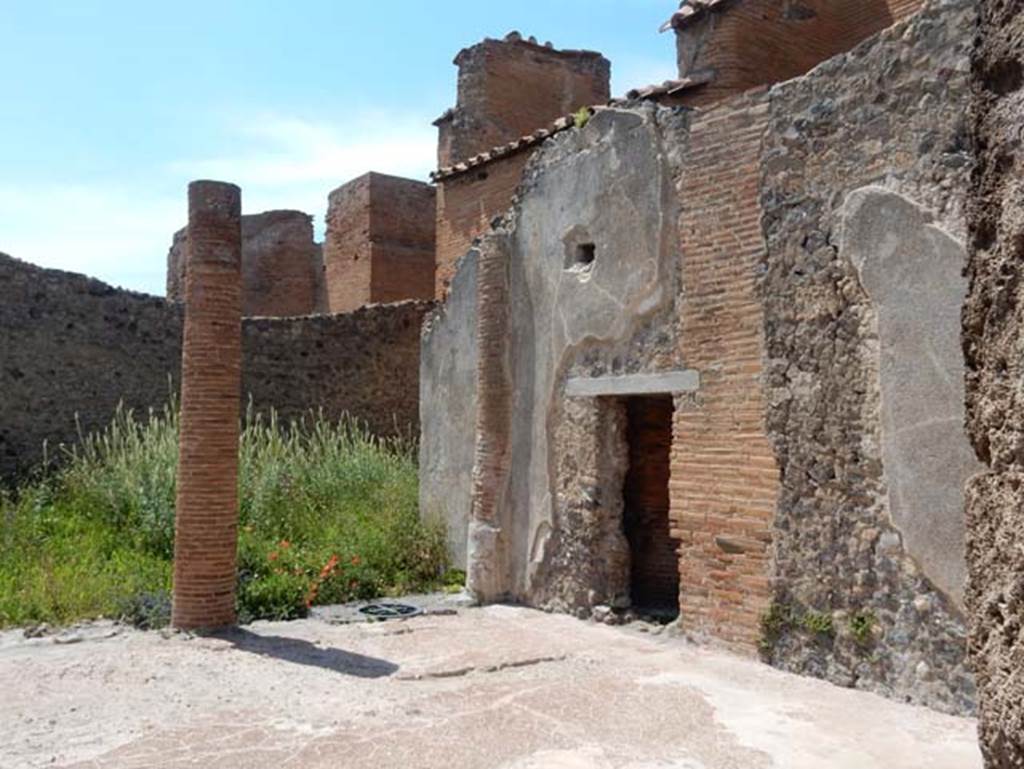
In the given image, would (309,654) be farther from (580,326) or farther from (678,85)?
(678,85)

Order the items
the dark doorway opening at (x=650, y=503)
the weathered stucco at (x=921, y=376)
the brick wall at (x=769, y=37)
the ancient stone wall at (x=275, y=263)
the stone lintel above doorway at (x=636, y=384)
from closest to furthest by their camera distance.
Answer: the weathered stucco at (x=921, y=376) → the stone lintel above doorway at (x=636, y=384) → the dark doorway opening at (x=650, y=503) → the brick wall at (x=769, y=37) → the ancient stone wall at (x=275, y=263)

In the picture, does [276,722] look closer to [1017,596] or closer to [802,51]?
[1017,596]

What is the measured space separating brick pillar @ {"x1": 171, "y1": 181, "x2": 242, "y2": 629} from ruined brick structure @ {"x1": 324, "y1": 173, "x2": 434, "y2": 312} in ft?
30.7

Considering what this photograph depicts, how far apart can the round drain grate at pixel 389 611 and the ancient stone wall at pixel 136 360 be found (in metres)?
5.87

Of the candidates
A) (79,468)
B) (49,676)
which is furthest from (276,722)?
(79,468)

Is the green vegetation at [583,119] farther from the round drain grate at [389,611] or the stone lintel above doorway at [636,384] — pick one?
the round drain grate at [389,611]

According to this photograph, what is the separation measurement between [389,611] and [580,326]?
9.04 feet

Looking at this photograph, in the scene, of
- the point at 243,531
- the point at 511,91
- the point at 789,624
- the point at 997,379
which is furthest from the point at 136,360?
the point at 997,379

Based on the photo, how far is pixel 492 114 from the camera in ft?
48.1

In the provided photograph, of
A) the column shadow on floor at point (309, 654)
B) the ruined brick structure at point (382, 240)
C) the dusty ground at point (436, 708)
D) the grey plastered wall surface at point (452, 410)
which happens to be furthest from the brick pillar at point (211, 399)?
the ruined brick structure at point (382, 240)

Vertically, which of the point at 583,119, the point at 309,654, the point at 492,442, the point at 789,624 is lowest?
the point at 309,654

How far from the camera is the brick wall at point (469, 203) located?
1245cm

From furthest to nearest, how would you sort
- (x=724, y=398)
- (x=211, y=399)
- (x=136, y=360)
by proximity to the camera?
(x=136, y=360), (x=211, y=399), (x=724, y=398)

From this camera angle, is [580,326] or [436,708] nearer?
[436,708]
